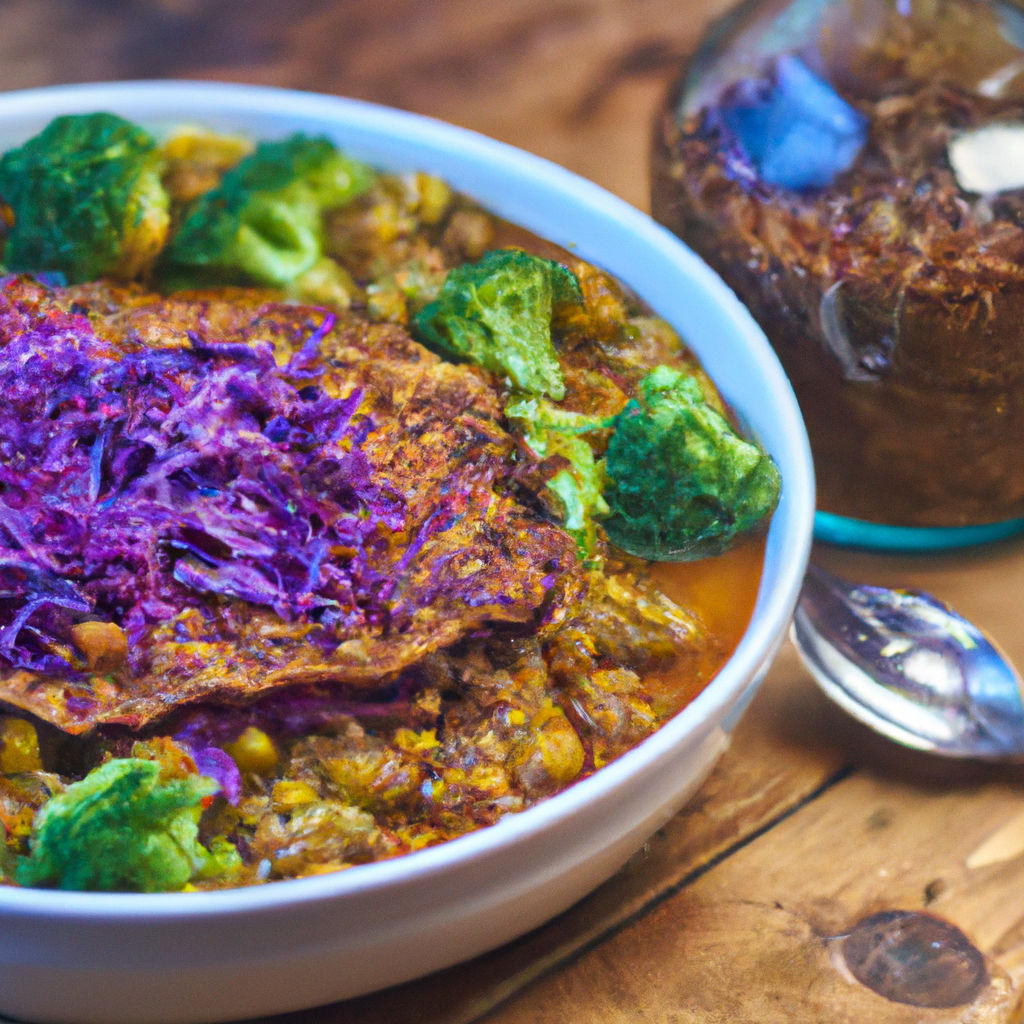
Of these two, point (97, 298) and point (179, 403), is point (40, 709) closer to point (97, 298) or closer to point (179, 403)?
point (179, 403)

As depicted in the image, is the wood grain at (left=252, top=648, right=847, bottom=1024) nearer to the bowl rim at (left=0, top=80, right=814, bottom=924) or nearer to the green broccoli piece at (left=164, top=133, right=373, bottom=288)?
the bowl rim at (left=0, top=80, right=814, bottom=924)

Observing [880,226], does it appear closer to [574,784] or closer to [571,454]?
[571,454]

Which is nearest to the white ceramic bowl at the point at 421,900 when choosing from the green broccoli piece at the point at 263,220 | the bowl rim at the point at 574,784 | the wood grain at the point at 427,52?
the bowl rim at the point at 574,784

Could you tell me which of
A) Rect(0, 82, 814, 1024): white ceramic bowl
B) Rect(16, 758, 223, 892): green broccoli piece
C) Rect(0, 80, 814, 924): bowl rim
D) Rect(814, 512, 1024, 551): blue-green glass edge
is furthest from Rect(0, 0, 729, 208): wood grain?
Rect(16, 758, 223, 892): green broccoli piece

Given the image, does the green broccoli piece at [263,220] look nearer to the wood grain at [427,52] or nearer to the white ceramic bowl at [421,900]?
the white ceramic bowl at [421,900]

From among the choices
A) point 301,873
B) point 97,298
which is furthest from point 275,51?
point 301,873
